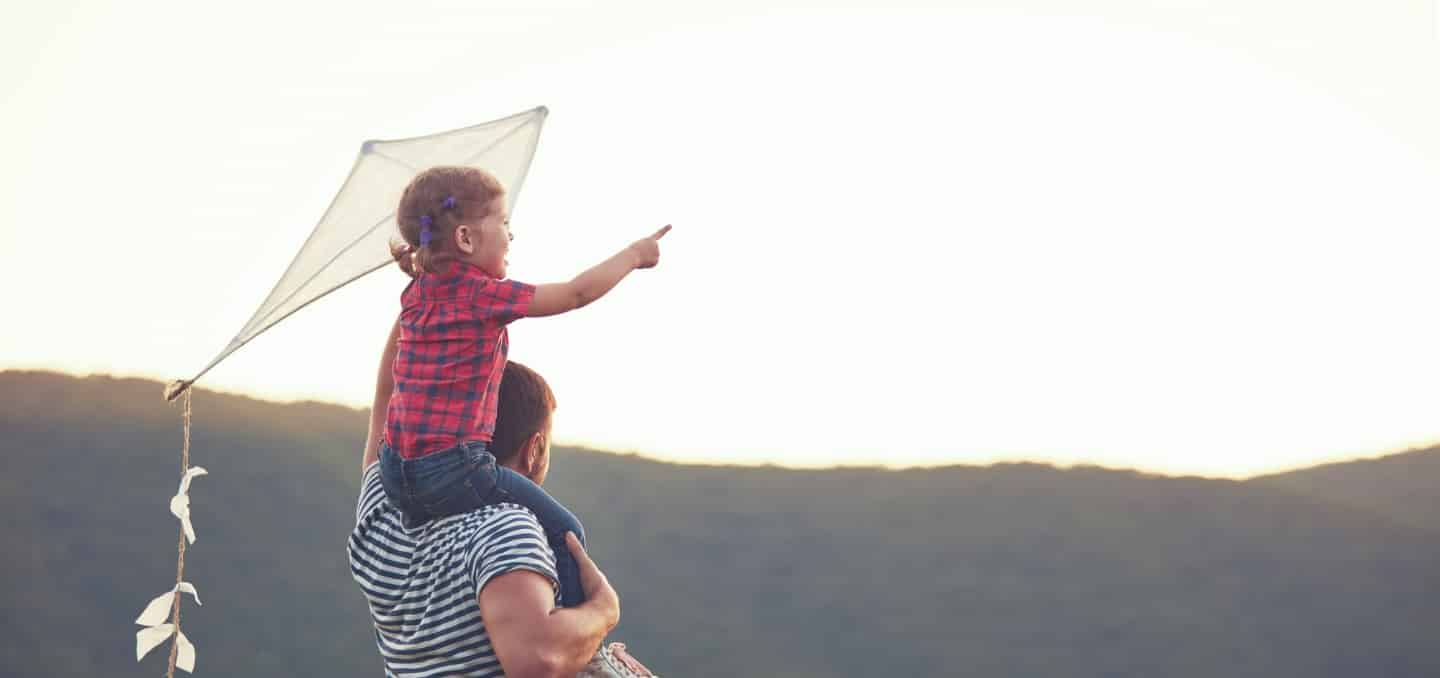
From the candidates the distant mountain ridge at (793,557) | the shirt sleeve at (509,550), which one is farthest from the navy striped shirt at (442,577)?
the distant mountain ridge at (793,557)

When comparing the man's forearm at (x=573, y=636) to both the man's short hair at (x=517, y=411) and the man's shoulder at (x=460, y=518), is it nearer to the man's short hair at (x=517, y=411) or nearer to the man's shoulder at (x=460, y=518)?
the man's shoulder at (x=460, y=518)

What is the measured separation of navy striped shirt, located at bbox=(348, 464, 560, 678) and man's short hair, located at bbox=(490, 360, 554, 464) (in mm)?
277

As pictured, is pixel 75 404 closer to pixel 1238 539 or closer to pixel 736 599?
pixel 736 599

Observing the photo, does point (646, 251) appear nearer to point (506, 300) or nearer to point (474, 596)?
point (506, 300)

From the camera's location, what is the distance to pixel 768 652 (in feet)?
56.9

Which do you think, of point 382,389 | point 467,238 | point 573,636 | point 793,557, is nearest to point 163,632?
point 382,389

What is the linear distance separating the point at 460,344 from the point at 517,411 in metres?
0.21

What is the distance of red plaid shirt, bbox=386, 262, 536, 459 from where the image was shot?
103 inches

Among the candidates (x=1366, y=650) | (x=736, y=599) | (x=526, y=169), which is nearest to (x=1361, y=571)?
(x=1366, y=650)

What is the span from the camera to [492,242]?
9.15ft

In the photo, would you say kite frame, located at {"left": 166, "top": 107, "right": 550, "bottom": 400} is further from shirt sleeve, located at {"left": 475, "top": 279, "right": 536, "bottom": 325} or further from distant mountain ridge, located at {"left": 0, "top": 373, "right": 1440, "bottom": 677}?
distant mountain ridge, located at {"left": 0, "top": 373, "right": 1440, "bottom": 677}

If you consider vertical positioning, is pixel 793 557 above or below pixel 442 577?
below

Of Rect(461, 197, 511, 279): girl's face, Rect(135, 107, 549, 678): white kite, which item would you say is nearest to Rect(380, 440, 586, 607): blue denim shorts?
Rect(461, 197, 511, 279): girl's face

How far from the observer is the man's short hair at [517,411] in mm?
2734
